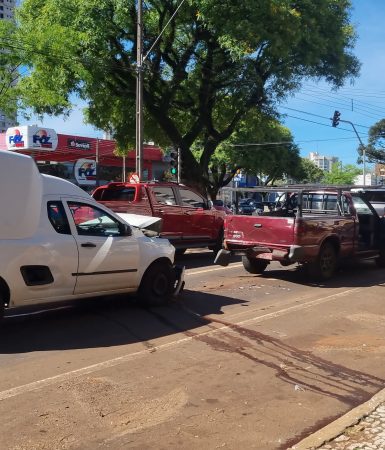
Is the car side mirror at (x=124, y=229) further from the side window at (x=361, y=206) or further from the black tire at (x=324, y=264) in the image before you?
the side window at (x=361, y=206)

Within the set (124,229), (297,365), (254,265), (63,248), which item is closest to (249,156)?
(254,265)

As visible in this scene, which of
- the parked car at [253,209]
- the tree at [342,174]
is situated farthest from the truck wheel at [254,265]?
the tree at [342,174]

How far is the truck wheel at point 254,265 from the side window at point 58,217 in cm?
542

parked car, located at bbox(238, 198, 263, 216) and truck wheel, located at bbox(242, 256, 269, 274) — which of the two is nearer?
truck wheel, located at bbox(242, 256, 269, 274)

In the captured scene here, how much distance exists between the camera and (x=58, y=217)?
6941 mm

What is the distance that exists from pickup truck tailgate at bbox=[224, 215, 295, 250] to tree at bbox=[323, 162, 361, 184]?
92088 mm

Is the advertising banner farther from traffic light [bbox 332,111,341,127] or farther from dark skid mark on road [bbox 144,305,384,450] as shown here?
dark skid mark on road [bbox 144,305,384,450]

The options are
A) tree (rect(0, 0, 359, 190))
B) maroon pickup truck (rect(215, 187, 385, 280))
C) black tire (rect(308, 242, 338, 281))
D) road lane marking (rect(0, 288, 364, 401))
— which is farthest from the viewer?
tree (rect(0, 0, 359, 190))

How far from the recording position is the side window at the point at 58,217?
685 centimetres

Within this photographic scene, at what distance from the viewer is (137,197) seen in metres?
13.0

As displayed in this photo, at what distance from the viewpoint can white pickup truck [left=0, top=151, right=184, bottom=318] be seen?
634 centimetres

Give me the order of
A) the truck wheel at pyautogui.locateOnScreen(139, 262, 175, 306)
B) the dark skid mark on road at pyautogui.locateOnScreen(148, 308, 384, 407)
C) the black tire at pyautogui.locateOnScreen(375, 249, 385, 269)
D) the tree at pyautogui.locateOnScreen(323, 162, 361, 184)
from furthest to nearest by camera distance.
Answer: the tree at pyautogui.locateOnScreen(323, 162, 361, 184)
the black tire at pyautogui.locateOnScreen(375, 249, 385, 269)
the truck wheel at pyautogui.locateOnScreen(139, 262, 175, 306)
the dark skid mark on road at pyautogui.locateOnScreen(148, 308, 384, 407)

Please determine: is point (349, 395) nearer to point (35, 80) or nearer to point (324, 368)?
point (324, 368)

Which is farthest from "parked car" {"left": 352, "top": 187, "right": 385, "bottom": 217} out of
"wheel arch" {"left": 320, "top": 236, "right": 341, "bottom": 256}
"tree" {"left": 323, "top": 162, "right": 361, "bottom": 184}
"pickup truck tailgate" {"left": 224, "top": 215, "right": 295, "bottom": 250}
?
"tree" {"left": 323, "top": 162, "right": 361, "bottom": 184}
